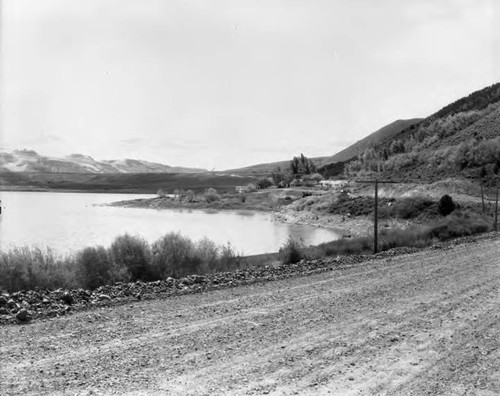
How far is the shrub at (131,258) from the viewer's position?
14.9 meters

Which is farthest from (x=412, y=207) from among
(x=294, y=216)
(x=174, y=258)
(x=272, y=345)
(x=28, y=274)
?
(x=272, y=345)

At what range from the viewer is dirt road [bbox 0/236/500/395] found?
5.75 metres

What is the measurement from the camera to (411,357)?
6.79m

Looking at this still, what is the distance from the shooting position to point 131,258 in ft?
50.1

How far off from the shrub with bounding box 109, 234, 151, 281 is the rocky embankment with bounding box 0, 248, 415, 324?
236 centimetres

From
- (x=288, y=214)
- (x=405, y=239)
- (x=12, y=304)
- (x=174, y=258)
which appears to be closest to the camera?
(x=12, y=304)

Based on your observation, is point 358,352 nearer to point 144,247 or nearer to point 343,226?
point 144,247

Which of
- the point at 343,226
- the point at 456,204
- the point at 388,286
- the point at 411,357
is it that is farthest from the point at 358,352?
the point at 343,226

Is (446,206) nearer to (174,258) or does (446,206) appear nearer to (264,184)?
(174,258)

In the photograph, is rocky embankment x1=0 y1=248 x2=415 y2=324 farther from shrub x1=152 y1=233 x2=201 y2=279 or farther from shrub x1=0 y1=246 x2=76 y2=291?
shrub x1=152 y1=233 x2=201 y2=279

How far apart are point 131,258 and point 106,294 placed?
4421 millimetres

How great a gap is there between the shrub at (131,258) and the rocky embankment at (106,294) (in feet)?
7.73

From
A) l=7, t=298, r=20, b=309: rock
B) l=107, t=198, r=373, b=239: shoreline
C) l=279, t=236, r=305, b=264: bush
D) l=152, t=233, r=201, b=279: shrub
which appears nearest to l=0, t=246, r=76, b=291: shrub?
l=152, t=233, r=201, b=279: shrub

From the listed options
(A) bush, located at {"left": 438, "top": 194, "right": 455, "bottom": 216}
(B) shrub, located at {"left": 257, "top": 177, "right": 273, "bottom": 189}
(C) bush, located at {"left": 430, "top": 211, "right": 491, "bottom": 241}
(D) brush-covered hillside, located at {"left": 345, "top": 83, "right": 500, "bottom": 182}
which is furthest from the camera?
(B) shrub, located at {"left": 257, "top": 177, "right": 273, "bottom": 189}
